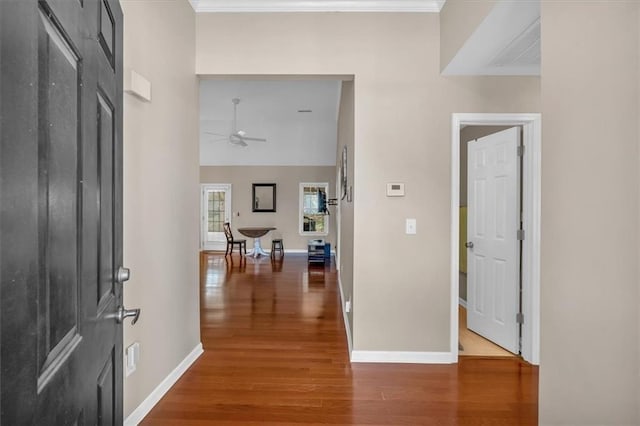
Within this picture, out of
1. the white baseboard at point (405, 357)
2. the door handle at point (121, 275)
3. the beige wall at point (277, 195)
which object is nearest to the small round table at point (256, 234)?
the beige wall at point (277, 195)

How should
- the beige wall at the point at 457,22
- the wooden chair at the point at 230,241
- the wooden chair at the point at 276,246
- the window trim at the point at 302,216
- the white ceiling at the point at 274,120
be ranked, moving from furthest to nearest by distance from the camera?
the window trim at the point at 302,216 < the wooden chair at the point at 276,246 < the wooden chair at the point at 230,241 < the white ceiling at the point at 274,120 < the beige wall at the point at 457,22

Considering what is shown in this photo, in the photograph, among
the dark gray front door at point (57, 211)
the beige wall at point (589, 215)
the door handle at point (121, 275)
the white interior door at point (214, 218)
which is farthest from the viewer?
the white interior door at point (214, 218)

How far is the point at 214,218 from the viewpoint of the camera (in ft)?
33.1

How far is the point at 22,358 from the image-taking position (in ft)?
1.59

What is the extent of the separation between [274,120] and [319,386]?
6838 millimetres

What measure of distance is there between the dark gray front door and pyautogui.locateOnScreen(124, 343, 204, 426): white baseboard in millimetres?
1130

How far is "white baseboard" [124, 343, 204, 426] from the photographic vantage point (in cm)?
192

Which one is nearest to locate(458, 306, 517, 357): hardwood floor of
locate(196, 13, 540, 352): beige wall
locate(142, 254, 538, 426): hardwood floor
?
locate(142, 254, 538, 426): hardwood floor

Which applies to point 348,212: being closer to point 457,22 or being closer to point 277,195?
point 457,22

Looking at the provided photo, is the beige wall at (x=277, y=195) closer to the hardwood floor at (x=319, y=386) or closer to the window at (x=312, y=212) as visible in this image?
the window at (x=312, y=212)

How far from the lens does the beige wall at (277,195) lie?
9.76 meters

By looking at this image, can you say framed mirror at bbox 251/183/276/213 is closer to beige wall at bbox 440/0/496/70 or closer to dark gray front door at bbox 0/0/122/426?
beige wall at bbox 440/0/496/70

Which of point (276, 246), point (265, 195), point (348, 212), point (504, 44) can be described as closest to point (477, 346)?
point (348, 212)

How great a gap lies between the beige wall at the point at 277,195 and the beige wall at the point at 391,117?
6.94 metres
